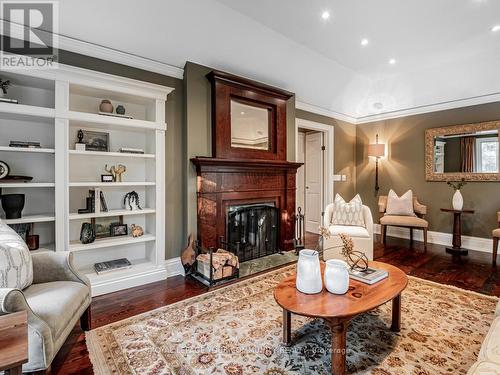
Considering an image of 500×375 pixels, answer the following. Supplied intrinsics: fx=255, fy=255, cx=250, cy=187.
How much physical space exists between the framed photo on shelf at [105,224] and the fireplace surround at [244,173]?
3.15 ft

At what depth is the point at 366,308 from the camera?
61.2 inches

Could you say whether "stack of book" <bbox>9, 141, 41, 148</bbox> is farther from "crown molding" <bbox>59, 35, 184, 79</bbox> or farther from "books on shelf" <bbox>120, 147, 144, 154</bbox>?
"crown molding" <bbox>59, 35, 184, 79</bbox>

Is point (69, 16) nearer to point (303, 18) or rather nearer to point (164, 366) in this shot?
point (303, 18)

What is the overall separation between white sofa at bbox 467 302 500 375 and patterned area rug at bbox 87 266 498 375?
525 millimetres

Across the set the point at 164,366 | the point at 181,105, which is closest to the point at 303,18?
the point at 181,105

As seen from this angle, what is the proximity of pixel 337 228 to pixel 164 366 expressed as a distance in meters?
2.77

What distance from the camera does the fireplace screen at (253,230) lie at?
3584mm

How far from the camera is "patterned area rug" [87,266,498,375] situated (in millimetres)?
1608

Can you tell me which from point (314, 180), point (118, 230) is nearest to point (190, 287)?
point (118, 230)

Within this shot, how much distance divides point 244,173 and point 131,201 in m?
1.50

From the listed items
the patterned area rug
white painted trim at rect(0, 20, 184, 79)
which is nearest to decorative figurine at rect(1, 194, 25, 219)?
the patterned area rug

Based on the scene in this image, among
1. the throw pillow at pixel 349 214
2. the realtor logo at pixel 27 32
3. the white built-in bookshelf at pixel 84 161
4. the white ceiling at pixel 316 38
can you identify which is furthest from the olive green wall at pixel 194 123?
the throw pillow at pixel 349 214

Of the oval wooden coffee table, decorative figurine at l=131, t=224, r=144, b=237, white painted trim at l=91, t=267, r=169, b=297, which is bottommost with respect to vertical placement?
white painted trim at l=91, t=267, r=169, b=297

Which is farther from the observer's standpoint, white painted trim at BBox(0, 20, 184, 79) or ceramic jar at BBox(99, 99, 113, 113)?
ceramic jar at BBox(99, 99, 113, 113)
